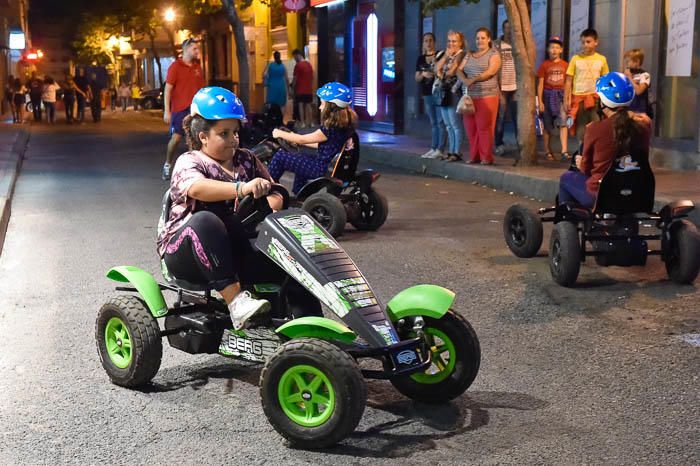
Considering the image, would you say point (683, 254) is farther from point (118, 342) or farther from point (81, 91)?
point (81, 91)

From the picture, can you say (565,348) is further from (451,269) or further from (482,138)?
(482,138)

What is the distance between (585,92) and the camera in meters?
12.9

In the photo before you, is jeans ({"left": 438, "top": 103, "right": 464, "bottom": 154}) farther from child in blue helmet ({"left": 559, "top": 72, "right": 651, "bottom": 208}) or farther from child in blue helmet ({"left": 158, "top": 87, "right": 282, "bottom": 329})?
child in blue helmet ({"left": 158, "top": 87, "right": 282, "bottom": 329})

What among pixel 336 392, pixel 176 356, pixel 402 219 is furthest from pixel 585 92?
pixel 336 392

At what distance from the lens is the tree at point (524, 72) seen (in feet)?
42.3

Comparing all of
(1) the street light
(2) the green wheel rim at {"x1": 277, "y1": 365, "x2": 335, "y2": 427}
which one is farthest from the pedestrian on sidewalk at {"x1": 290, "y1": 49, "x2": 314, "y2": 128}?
(1) the street light

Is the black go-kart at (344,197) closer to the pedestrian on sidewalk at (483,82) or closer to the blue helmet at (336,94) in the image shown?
the blue helmet at (336,94)

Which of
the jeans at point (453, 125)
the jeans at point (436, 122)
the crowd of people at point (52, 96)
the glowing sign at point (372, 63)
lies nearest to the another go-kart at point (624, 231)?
the jeans at point (453, 125)

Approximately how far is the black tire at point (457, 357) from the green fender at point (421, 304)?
0.30ft

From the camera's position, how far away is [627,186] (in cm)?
665

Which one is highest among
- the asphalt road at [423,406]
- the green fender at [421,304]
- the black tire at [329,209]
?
the green fender at [421,304]

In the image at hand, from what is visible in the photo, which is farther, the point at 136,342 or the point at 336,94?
the point at 336,94

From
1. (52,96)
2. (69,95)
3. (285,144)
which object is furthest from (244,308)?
(52,96)

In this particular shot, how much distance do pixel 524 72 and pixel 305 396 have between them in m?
9.83
